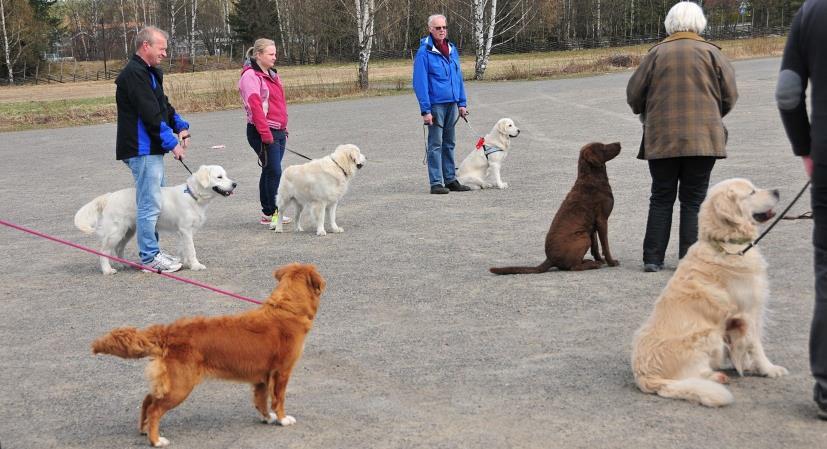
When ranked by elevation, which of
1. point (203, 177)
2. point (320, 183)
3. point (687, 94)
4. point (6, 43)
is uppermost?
point (6, 43)

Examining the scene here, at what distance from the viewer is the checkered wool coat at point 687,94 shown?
6.96 meters

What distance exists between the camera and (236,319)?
14.5ft

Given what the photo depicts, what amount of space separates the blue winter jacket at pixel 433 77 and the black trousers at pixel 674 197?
517 centimetres

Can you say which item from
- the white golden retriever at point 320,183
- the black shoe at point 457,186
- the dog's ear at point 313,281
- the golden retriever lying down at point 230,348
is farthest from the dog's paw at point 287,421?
the black shoe at point 457,186

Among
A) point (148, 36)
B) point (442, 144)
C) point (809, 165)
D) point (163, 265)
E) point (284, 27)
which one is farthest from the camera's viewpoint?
point (284, 27)

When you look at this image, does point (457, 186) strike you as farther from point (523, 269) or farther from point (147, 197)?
point (147, 197)

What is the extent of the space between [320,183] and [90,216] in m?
2.57

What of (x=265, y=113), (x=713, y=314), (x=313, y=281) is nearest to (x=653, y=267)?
(x=713, y=314)

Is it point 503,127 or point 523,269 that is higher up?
point 503,127

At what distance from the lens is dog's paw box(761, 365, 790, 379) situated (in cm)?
484

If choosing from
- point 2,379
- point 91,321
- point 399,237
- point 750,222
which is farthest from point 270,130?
point 750,222

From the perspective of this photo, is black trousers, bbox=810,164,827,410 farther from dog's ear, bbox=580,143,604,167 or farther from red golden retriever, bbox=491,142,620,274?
dog's ear, bbox=580,143,604,167

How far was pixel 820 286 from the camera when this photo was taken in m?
4.18

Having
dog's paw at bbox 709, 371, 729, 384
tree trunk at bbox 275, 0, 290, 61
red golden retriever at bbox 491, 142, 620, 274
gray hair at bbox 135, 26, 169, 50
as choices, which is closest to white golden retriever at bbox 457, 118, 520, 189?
red golden retriever at bbox 491, 142, 620, 274
